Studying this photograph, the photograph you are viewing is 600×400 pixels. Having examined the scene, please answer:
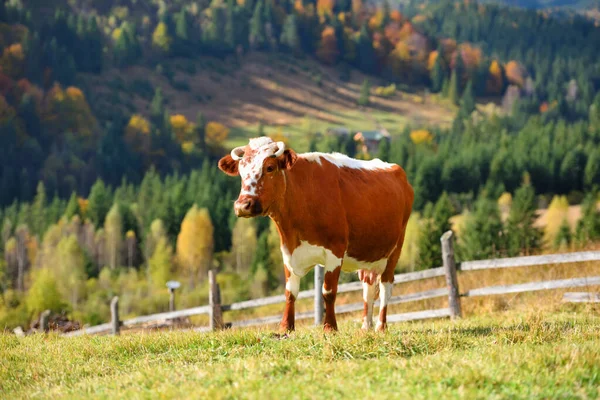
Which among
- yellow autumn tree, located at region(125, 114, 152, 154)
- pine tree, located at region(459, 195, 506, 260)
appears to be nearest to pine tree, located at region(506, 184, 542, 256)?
pine tree, located at region(459, 195, 506, 260)

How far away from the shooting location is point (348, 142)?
14400 centimetres

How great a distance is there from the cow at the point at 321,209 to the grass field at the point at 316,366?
0.94 m

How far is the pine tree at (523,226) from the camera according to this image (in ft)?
226

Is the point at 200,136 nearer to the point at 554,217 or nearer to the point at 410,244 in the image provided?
the point at 554,217

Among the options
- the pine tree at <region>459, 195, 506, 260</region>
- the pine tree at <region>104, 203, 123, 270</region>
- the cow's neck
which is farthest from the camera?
the pine tree at <region>104, 203, 123, 270</region>

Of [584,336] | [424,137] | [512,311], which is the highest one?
[584,336]

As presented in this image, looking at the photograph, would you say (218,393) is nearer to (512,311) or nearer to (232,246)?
(512,311)

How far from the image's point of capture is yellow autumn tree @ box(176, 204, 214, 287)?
97.0 meters

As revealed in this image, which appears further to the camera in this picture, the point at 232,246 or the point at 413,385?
the point at 232,246

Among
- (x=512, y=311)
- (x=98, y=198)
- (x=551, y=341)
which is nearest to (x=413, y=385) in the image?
(x=551, y=341)

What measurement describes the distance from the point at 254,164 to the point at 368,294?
264 centimetres

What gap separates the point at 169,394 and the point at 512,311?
9.20m

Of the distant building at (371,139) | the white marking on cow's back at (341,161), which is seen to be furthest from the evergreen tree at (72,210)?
the white marking on cow's back at (341,161)

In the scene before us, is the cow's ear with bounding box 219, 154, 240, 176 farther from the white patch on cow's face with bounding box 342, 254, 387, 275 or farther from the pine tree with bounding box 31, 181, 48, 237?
the pine tree with bounding box 31, 181, 48, 237
